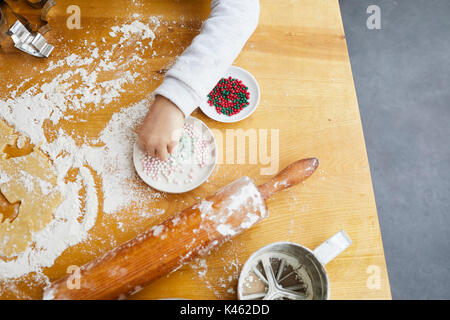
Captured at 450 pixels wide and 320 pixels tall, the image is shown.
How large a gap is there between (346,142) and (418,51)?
4.83ft

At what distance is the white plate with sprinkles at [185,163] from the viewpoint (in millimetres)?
755

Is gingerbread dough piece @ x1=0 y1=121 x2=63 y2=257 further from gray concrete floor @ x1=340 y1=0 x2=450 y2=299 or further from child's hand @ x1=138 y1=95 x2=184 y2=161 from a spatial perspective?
gray concrete floor @ x1=340 y1=0 x2=450 y2=299

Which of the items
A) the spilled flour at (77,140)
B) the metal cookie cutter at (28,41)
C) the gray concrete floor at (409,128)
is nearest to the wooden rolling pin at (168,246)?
the spilled flour at (77,140)

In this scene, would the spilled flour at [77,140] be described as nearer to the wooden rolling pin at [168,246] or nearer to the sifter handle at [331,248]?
the wooden rolling pin at [168,246]

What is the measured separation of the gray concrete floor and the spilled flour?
133cm

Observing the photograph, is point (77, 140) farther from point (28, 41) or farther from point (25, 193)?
point (28, 41)

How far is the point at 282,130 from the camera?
841mm

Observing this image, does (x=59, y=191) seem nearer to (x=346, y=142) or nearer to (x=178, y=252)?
(x=178, y=252)

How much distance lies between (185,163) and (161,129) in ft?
0.36

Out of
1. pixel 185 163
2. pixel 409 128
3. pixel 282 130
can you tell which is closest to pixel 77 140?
pixel 185 163

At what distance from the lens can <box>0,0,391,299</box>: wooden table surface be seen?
2.37ft

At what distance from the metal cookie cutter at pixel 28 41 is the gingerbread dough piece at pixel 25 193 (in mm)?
230
